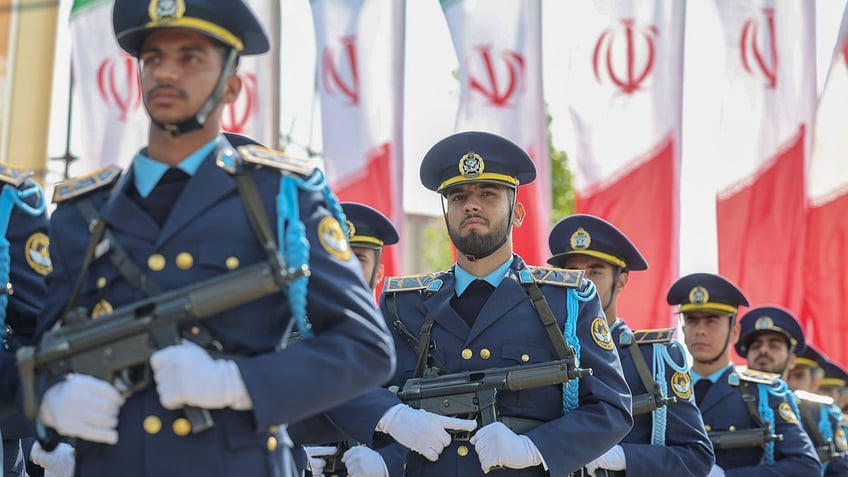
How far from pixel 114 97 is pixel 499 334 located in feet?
30.5

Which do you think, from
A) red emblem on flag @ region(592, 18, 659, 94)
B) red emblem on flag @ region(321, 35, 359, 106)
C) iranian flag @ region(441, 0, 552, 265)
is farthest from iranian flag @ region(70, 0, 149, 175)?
red emblem on flag @ region(592, 18, 659, 94)

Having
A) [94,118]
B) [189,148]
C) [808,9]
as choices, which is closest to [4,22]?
[94,118]

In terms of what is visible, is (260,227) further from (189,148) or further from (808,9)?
(808,9)

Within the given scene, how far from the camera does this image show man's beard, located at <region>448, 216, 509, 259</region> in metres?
5.91

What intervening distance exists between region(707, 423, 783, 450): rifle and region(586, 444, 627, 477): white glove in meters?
2.07

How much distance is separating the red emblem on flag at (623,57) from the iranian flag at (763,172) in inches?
41.6

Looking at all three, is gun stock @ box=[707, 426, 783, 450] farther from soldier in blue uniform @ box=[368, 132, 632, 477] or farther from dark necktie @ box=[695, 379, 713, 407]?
soldier in blue uniform @ box=[368, 132, 632, 477]

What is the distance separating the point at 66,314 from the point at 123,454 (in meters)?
0.44

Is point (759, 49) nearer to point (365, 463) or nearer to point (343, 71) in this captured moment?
point (343, 71)

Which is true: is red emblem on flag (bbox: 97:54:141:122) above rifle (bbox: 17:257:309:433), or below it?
above

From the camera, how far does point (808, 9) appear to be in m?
14.4

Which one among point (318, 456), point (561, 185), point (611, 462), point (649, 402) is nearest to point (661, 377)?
point (649, 402)

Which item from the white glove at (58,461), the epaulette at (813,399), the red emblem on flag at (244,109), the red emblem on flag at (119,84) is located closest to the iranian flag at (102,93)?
the red emblem on flag at (119,84)

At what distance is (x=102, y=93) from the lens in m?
14.1
